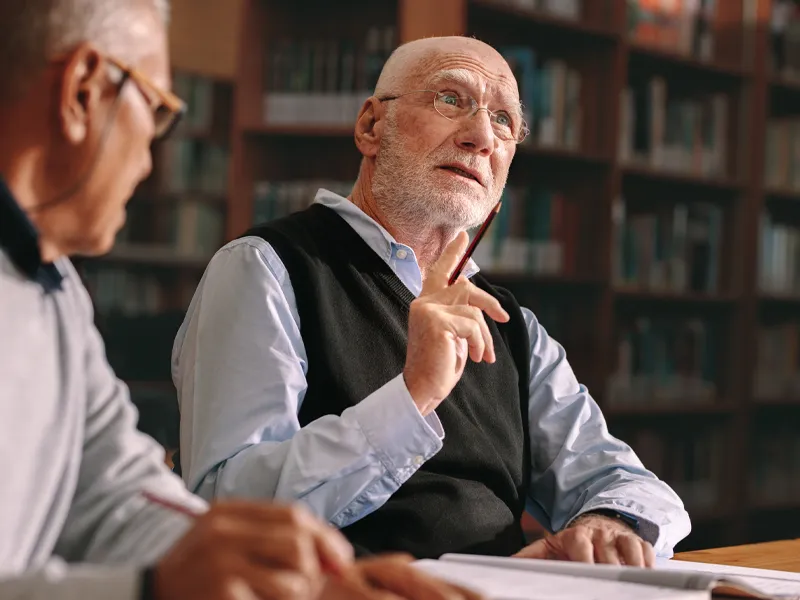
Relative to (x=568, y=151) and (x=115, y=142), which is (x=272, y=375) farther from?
(x=568, y=151)

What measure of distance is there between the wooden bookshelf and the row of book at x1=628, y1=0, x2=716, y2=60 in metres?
0.03

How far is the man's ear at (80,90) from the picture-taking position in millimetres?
835

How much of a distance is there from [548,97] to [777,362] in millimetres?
1540

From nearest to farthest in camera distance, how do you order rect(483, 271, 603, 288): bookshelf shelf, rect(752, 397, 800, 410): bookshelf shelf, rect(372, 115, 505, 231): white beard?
1. rect(372, 115, 505, 231): white beard
2. rect(483, 271, 603, 288): bookshelf shelf
3. rect(752, 397, 800, 410): bookshelf shelf

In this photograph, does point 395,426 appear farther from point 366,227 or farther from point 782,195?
point 782,195

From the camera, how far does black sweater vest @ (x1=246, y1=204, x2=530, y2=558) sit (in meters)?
1.62

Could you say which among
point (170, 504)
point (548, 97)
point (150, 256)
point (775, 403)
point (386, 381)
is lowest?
point (775, 403)

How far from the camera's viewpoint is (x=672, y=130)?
167 inches

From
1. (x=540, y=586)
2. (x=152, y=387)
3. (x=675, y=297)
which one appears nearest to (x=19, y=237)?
(x=540, y=586)

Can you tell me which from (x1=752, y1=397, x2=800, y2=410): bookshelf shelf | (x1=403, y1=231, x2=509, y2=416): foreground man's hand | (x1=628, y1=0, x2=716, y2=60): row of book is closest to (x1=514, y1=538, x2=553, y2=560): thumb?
(x1=403, y1=231, x2=509, y2=416): foreground man's hand

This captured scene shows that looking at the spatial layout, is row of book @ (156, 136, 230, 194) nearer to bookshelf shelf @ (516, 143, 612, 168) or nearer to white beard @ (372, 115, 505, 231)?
bookshelf shelf @ (516, 143, 612, 168)

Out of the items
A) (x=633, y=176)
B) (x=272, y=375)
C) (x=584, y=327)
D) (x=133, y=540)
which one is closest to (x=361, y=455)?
(x=272, y=375)

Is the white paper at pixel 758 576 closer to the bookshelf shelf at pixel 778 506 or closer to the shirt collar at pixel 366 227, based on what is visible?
the shirt collar at pixel 366 227

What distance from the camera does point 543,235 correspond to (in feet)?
12.6
